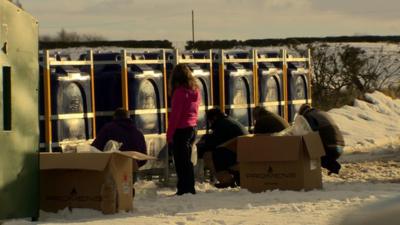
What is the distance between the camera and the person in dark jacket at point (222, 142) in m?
14.9

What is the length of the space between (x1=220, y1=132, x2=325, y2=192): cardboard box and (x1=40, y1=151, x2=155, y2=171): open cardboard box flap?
268cm

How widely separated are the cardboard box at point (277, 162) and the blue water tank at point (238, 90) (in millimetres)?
3200

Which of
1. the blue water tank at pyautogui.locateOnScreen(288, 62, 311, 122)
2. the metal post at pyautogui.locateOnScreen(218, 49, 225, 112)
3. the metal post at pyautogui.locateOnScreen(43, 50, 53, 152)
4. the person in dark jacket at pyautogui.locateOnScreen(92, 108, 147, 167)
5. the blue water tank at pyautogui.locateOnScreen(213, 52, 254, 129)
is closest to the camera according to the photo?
the person in dark jacket at pyautogui.locateOnScreen(92, 108, 147, 167)

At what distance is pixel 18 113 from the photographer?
1036 centimetres

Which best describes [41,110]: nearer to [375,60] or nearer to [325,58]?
[325,58]

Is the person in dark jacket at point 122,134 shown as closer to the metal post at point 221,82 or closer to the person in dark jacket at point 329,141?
the metal post at point 221,82

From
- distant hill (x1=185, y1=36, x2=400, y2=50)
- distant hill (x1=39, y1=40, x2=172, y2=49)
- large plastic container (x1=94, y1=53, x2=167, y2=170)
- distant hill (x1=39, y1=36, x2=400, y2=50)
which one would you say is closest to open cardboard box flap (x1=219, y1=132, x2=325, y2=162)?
large plastic container (x1=94, y1=53, x2=167, y2=170)

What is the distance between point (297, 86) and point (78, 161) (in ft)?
28.2

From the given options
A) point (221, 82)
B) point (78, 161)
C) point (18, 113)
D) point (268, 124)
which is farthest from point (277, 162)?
point (18, 113)

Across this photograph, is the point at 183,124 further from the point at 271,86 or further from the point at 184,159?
the point at 271,86

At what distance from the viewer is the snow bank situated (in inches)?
987

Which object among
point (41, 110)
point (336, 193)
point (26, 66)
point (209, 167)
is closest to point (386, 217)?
point (26, 66)

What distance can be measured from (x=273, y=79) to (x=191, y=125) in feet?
16.0

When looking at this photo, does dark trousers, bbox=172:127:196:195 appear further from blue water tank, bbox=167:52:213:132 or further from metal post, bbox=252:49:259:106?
metal post, bbox=252:49:259:106
